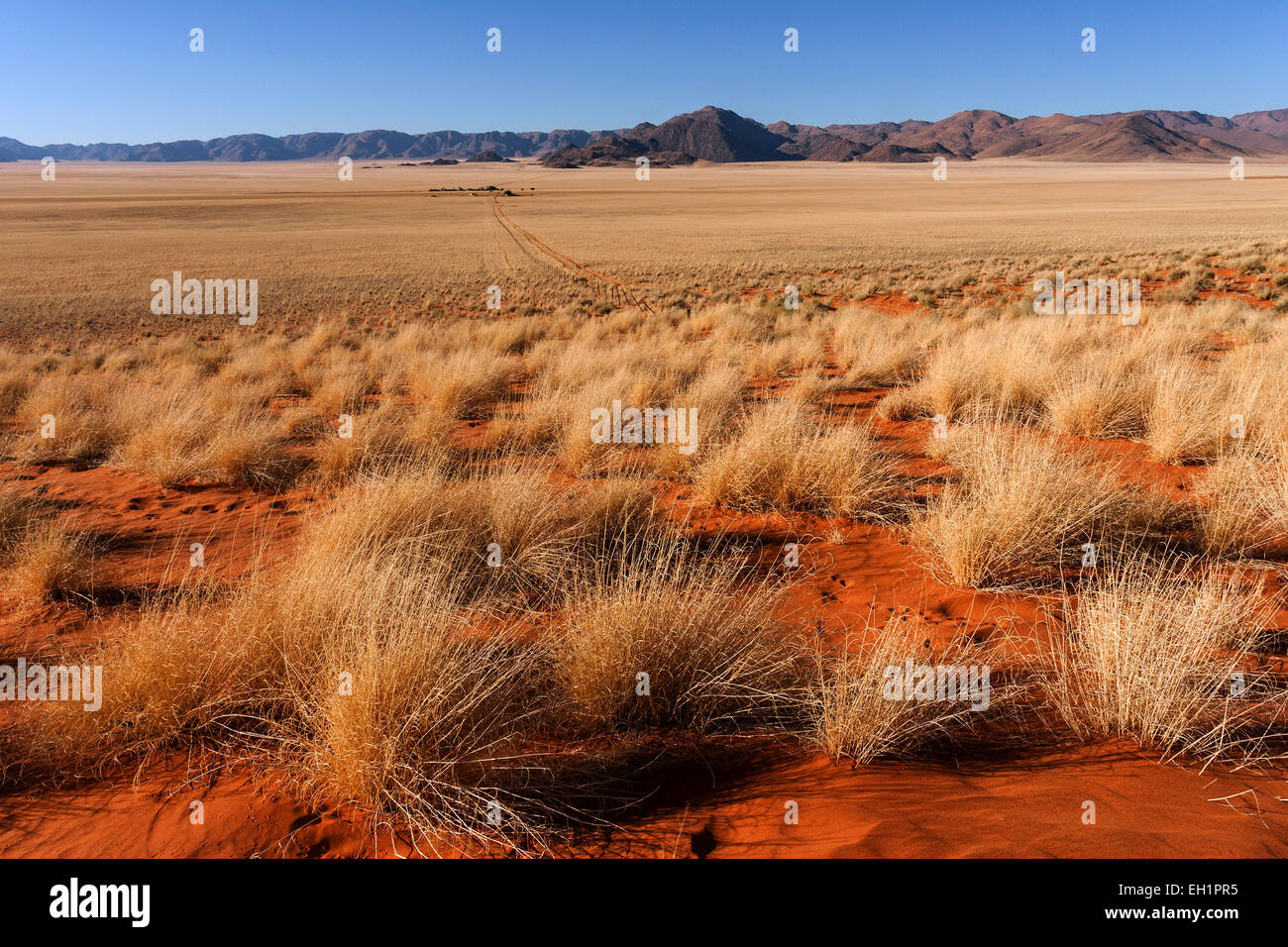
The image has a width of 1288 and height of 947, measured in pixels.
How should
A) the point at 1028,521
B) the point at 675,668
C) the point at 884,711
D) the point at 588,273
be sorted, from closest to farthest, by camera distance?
the point at 884,711, the point at 675,668, the point at 1028,521, the point at 588,273

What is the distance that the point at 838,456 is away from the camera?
534cm

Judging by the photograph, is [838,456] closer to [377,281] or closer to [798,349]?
[798,349]

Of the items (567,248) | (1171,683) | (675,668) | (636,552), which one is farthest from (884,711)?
(567,248)

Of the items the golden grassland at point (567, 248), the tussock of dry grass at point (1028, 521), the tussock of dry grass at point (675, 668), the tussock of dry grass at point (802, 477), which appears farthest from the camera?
the golden grassland at point (567, 248)

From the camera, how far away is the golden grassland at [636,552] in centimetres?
263

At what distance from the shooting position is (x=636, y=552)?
14.9 ft

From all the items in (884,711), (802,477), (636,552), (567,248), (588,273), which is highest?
(567,248)

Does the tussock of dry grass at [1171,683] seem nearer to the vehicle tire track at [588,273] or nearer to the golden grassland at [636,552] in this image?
the golden grassland at [636,552]

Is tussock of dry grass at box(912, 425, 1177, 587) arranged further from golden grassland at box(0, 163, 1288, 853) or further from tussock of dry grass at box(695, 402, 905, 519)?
tussock of dry grass at box(695, 402, 905, 519)

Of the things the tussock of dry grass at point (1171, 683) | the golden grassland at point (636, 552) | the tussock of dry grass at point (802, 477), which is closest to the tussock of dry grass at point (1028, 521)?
the golden grassland at point (636, 552)

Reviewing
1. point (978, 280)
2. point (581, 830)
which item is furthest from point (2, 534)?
point (978, 280)

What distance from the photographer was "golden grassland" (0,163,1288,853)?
263 cm

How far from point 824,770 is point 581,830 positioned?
0.90 metres

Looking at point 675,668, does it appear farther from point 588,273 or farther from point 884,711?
point 588,273
